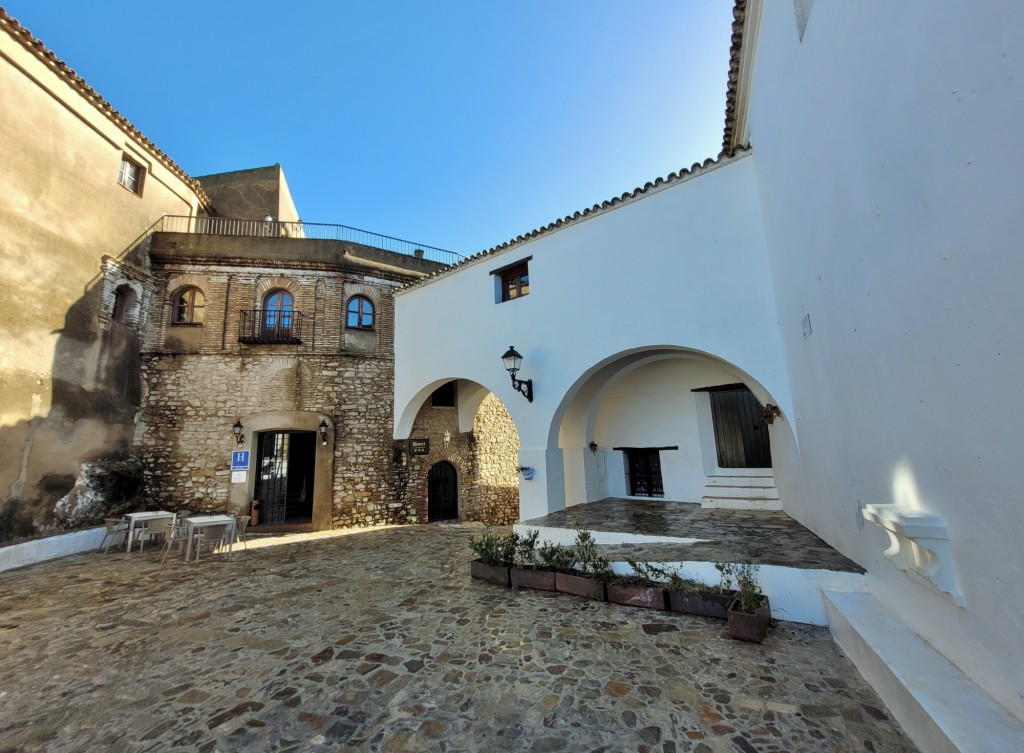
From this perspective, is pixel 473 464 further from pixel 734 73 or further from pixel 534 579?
pixel 734 73

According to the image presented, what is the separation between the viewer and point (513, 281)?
8.71m

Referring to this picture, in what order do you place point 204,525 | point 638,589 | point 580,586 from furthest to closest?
point 204,525 < point 580,586 < point 638,589

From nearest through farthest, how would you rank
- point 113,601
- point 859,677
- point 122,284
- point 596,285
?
point 859,677, point 113,601, point 596,285, point 122,284

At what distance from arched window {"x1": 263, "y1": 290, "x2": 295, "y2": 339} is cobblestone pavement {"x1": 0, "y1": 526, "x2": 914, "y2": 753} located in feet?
22.1

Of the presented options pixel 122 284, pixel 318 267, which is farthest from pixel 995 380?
pixel 122 284

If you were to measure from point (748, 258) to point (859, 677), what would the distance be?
4793 millimetres

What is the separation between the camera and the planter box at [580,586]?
4.54 meters

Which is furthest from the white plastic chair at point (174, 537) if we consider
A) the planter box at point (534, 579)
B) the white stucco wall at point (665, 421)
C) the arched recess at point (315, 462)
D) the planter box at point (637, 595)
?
the white stucco wall at point (665, 421)

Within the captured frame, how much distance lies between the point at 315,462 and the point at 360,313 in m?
4.09

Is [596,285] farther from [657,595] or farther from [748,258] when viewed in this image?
[657,595]

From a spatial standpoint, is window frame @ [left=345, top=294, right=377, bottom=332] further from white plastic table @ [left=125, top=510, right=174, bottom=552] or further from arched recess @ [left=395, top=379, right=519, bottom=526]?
white plastic table @ [left=125, top=510, right=174, bottom=552]

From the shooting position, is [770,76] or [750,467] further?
[750,467]

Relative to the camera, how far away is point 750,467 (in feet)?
24.8


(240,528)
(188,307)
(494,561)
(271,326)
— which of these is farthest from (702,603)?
(188,307)
